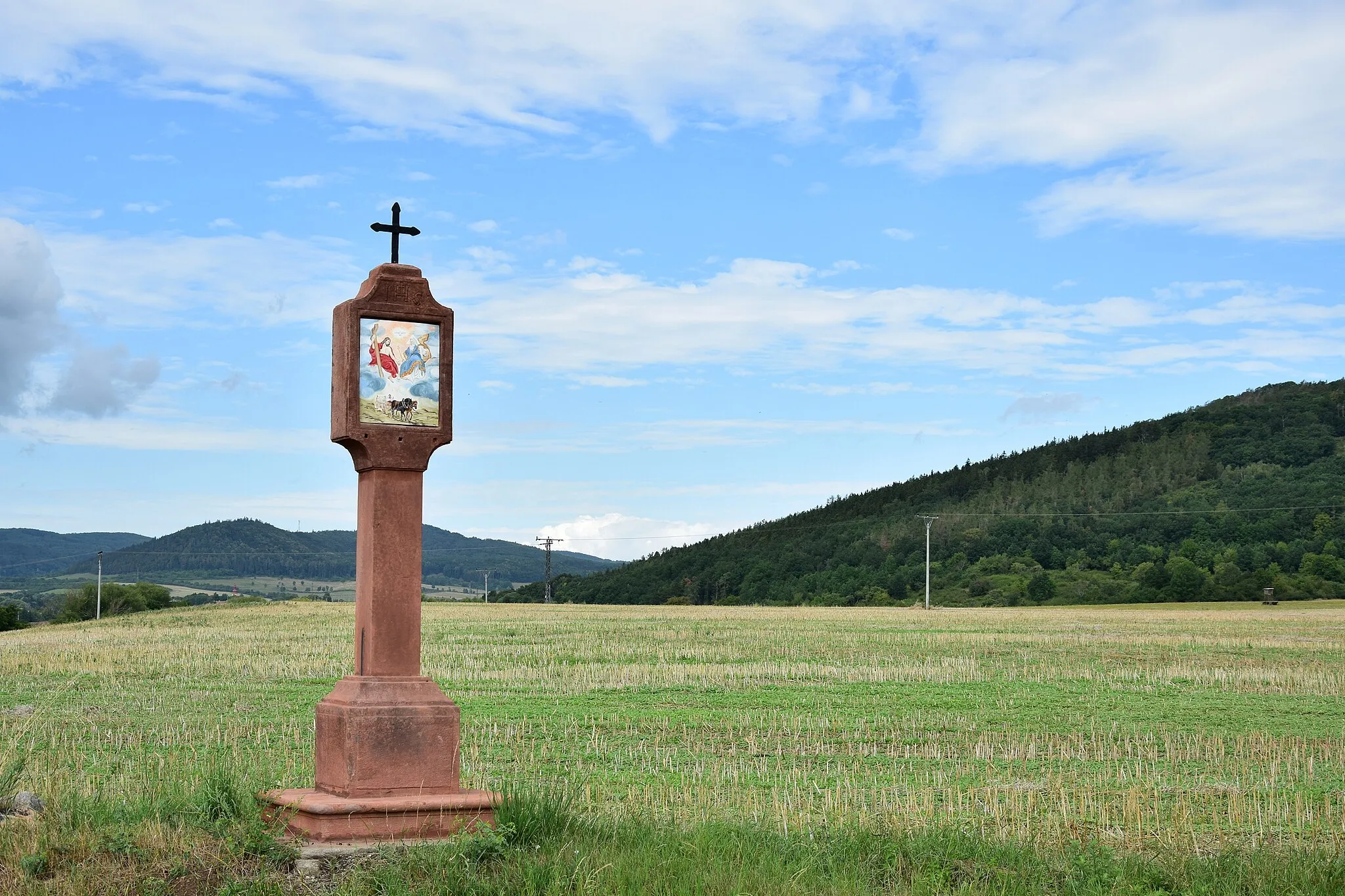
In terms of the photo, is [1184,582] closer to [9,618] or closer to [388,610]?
[9,618]

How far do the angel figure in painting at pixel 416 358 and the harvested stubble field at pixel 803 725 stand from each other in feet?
12.5

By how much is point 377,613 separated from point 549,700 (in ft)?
46.7

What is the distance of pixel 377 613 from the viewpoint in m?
11.5

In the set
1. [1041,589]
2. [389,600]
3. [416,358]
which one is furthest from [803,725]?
[1041,589]

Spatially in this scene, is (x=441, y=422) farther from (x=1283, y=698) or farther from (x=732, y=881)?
(x=1283, y=698)

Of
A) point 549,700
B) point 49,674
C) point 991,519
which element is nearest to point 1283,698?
point 549,700

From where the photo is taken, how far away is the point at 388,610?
11508 mm

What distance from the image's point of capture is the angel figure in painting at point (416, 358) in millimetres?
11812

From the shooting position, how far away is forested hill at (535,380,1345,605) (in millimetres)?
113188

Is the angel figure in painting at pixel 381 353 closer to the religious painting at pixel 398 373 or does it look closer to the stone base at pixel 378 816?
the religious painting at pixel 398 373

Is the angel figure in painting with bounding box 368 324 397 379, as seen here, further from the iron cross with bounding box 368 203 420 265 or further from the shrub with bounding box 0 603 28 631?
the shrub with bounding box 0 603 28 631

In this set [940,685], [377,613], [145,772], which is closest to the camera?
[377,613]

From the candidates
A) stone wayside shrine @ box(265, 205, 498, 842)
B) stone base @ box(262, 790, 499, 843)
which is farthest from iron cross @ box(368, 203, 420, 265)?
stone base @ box(262, 790, 499, 843)

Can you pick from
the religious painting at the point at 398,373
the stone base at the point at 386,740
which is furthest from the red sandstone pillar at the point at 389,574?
the religious painting at the point at 398,373
